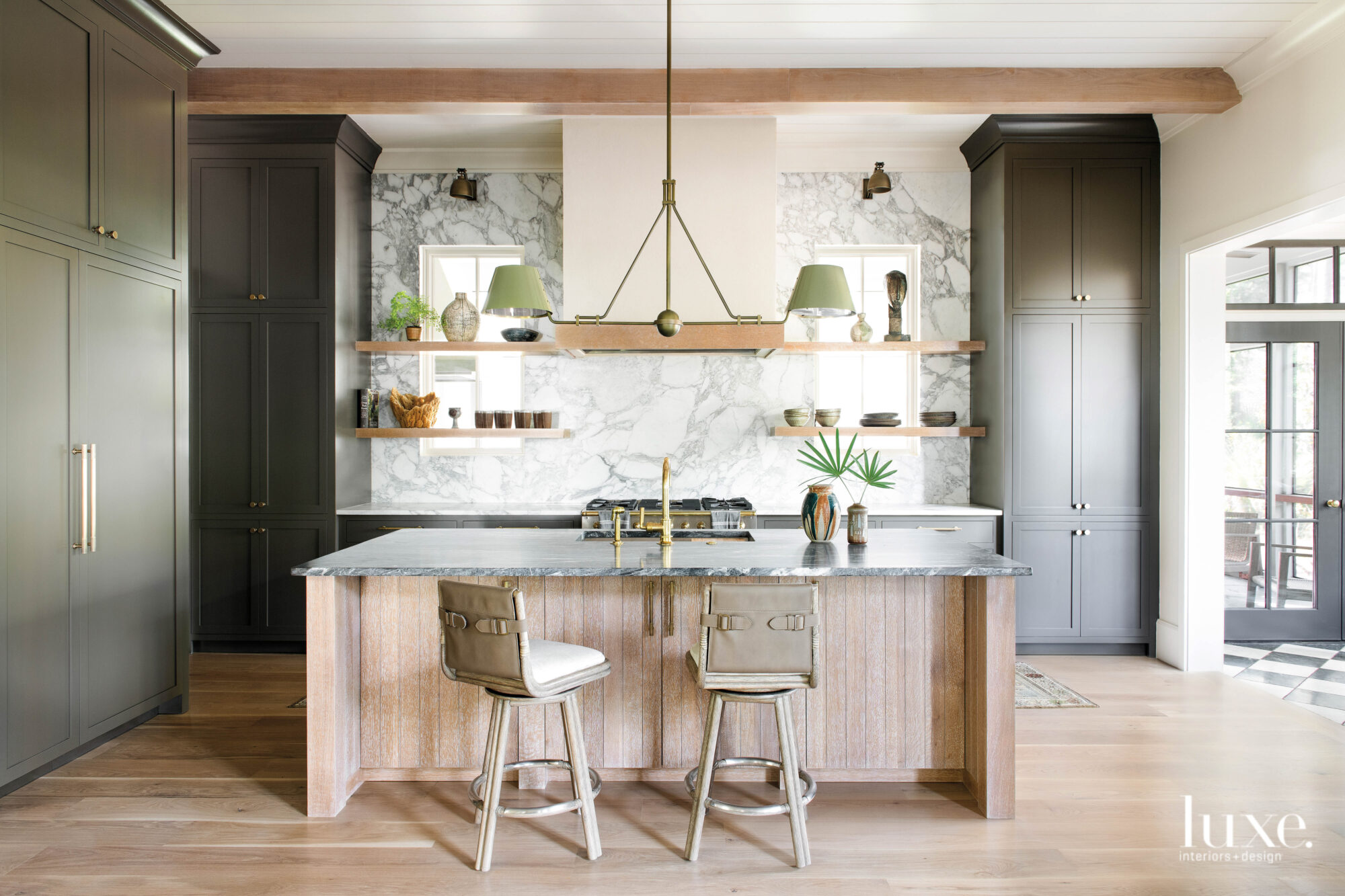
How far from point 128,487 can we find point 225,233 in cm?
192

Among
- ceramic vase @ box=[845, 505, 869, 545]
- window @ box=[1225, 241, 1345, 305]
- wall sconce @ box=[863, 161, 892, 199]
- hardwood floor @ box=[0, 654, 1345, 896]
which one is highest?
wall sconce @ box=[863, 161, 892, 199]

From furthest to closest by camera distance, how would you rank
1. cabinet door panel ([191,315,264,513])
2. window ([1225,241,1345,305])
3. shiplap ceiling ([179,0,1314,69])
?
window ([1225,241,1345,305]), cabinet door panel ([191,315,264,513]), shiplap ceiling ([179,0,1314,69])

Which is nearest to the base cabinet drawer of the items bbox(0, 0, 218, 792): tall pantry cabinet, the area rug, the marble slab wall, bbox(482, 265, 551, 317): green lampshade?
the marble slab wall

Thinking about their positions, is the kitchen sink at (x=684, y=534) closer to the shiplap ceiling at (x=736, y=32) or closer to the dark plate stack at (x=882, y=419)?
the dark plate stack at (x=882, y=419)

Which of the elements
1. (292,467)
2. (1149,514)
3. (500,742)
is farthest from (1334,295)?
(292,467)

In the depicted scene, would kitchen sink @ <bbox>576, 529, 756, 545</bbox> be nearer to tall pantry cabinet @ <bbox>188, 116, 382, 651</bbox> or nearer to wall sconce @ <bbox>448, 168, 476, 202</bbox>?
tall pantry cabinet @ <bbox>188, 116, 382, 651</bbox>

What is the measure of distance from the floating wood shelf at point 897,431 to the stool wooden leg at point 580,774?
2.82m

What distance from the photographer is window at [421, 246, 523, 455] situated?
514 centimetres

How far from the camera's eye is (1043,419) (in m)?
4.56

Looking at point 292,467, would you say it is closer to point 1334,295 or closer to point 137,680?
point 137,680

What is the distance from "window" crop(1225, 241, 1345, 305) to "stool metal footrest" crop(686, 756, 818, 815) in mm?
4042

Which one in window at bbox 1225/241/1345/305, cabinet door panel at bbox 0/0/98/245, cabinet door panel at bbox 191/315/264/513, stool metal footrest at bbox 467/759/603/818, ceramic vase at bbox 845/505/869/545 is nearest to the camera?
stool metal footrest at bbox 467/759/603/818

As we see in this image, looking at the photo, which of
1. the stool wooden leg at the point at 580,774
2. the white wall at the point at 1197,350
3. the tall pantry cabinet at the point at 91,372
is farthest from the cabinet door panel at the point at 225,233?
the white wall at the point at 1197,350

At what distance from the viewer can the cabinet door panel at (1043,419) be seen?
14.9 ft
